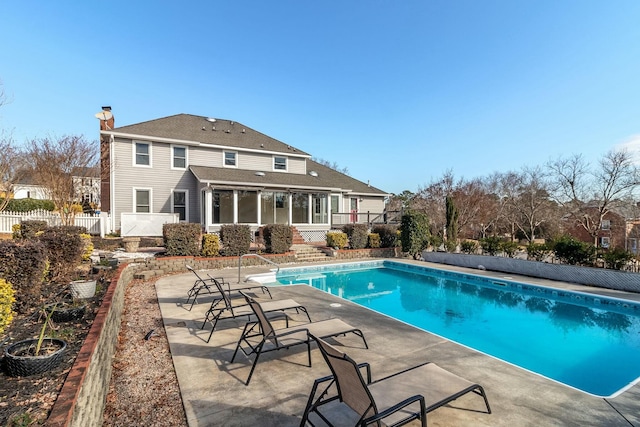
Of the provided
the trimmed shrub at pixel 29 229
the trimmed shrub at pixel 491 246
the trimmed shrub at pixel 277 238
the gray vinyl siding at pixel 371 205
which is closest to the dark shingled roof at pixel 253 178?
the gray vinyl siding at pixel 371 205

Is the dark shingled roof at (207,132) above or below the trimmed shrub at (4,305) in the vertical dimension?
above

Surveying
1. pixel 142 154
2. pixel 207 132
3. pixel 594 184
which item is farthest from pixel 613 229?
pixel 142 154

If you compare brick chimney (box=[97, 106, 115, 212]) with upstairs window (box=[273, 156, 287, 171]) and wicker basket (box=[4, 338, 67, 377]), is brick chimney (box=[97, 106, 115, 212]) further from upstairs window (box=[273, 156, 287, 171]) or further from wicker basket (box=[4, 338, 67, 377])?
wicker basket (box=[4, 338, 67, 377])

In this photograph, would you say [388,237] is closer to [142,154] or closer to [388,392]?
[142,154]

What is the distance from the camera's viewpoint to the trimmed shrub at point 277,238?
1561 centimetres

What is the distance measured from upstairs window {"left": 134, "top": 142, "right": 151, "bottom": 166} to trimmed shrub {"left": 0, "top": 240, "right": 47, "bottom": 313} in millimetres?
14584

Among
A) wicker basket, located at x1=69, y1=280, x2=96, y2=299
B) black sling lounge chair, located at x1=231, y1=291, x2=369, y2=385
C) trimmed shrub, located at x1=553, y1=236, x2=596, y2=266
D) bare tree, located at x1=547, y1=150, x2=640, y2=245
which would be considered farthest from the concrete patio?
bare tree, located at x1=547, y1=150, x2=640, y2=245

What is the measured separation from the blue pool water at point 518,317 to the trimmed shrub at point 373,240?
14.0 feet

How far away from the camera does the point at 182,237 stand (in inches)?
519

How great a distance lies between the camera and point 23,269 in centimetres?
545

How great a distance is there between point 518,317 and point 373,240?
10.8 m

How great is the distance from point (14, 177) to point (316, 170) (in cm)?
2091

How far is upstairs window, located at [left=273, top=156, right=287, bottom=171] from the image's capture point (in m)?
23.6

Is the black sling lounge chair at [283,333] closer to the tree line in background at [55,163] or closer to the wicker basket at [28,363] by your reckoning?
the wicker basket at [28,363]
